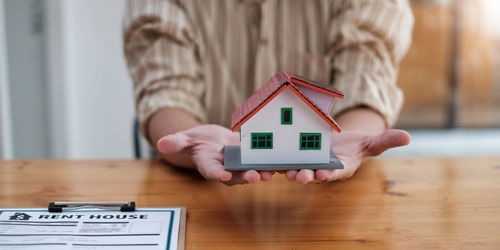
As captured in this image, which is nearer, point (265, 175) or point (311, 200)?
point (265, 175)

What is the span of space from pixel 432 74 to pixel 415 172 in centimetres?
368

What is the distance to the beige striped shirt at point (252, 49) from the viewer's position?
123cm

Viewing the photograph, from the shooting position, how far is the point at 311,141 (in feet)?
2.56

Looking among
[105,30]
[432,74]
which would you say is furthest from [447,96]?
[105,30]

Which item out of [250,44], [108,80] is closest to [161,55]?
[250,44]

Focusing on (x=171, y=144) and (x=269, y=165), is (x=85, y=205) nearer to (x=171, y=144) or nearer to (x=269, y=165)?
(x=171, y=144)

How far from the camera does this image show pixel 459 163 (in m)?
1.09

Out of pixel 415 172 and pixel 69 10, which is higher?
pixel 69 10

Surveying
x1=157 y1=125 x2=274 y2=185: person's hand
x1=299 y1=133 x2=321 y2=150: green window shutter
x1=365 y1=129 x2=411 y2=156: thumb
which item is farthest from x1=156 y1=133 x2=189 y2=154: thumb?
x1=365 y1=129 x2=411 y2=156: thumb

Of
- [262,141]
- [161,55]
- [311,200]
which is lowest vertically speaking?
[311,200]

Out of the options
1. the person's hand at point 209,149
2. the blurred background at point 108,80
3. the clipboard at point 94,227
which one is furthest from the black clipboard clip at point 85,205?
the blurred background at point 108,80

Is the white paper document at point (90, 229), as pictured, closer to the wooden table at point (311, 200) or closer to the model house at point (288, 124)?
the wooden table at point (311, 200)

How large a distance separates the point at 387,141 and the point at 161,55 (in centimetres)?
73

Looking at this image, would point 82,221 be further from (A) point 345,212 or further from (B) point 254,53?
(B) point 254,53
